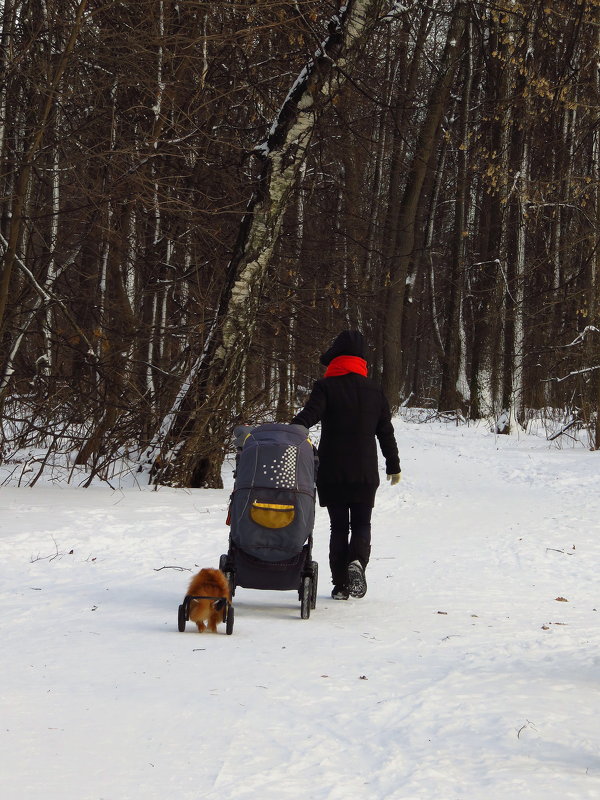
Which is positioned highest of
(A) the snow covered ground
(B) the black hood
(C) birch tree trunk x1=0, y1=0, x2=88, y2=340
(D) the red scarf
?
(C) birch tree trunk x1=0, y1=0, x2=88, y2=340

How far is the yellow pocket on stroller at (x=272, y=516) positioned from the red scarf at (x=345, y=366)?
131 centimetres

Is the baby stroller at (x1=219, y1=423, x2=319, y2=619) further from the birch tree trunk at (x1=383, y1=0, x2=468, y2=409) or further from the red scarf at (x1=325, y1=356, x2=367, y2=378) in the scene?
the birch tree trunk at (x1=383, y1=0, x2=468, y2=409)

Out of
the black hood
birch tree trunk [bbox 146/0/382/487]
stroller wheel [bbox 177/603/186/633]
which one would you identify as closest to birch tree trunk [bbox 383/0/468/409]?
birch tree trunk [bbox 146/0/382/487]

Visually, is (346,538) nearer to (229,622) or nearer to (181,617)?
(229,622)

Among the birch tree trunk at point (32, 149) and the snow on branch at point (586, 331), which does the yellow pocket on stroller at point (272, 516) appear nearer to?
the birch tree trunk at point (32, 149)

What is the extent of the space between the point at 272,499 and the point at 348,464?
94 centimetres

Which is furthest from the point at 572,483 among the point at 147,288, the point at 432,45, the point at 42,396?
the point at 432,45

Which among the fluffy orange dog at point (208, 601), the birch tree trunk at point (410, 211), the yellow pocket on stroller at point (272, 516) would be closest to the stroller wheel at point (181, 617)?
the fluffy orange dog at point (208, 601)

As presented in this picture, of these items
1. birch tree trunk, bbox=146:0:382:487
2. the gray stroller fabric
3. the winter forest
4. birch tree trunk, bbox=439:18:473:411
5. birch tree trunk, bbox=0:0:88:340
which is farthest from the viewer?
birch tree trunk, bbox=439:18:473:411

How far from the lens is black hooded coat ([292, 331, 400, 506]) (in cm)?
734

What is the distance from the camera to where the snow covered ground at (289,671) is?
364 centimetres

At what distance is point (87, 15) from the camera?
952 centimetres

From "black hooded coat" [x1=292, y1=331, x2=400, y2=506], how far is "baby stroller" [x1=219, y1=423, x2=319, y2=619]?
0.65 meters

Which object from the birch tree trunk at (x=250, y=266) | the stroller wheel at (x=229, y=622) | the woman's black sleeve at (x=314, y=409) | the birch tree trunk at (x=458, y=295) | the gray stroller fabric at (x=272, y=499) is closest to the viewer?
the stroller wheel at (x=229, y=622)
